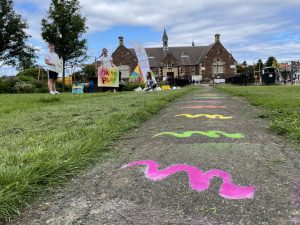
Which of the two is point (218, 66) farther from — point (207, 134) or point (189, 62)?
point (207, 134)

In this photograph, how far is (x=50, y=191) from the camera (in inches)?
113

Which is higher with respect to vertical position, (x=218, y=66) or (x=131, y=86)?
(x=218, y=66)

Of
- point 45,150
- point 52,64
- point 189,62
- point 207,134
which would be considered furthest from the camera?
point 189,62

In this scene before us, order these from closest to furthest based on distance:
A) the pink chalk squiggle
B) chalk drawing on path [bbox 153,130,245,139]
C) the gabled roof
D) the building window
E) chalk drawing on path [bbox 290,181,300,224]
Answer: chalk drawing on path [bbox 290,181,300,224] → the pink chalk squiggle → chalk drawing on path [bbox 153,130,245,139] → the building window → the gabled roof

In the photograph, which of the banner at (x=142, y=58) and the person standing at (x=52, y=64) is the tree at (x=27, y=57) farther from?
the person standing at (x=52, y=64)

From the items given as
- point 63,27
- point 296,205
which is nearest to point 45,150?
point 296,205

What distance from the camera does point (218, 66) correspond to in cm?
8012

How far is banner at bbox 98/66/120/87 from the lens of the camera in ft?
65.3

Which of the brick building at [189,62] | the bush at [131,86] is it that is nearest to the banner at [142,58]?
the bush at [131,86]

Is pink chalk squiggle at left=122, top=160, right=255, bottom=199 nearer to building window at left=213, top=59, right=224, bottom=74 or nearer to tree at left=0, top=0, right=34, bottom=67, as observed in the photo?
tree at left=0, top=0, right=34, bottom=67

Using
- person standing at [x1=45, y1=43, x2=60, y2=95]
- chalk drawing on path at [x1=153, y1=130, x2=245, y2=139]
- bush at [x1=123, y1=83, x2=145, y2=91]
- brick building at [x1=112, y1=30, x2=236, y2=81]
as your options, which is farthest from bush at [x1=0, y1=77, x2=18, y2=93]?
brick building at [x1=112, y1=30, x2=236, y2=81]

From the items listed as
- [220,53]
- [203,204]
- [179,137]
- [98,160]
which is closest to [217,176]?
[203,204]

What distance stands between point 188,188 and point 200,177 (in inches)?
10.3

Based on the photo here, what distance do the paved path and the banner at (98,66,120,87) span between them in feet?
51.4
